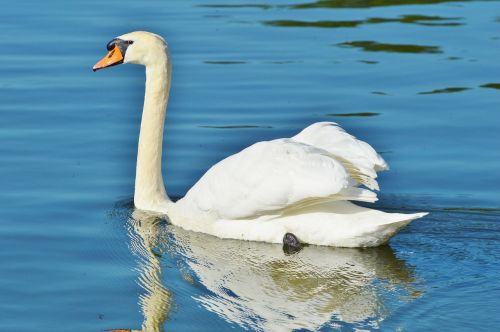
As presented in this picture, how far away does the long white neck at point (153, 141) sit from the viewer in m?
10.7

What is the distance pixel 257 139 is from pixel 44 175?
7.37 feet

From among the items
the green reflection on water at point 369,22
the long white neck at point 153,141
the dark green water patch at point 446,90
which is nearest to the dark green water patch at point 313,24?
the green reflection on water at point 369,22

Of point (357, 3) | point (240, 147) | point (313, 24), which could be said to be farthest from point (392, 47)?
point (240, 147)

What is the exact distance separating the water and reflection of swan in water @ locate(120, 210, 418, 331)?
0.02m

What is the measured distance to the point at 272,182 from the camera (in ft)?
30.6

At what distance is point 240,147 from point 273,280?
3684 mm

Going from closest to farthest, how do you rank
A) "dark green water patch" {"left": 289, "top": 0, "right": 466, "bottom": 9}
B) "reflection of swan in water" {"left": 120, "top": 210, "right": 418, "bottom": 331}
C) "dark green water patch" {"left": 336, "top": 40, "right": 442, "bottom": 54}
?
"reflection of swan in water" {"left": 120, "top": 210, "right": 418, "bottom": 331}, "dark green water patch" {"left": 336, "top": 40, "right": 442, "bottom": 54}, "dark green water patch" {"left": 289, "top": 0, "right": 466, "bottom": 9}

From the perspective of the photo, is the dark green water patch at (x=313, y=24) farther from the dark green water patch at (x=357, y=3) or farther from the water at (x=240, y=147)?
the dark green water patch at (x=357, y=3)

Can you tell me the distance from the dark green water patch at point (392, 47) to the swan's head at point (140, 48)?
550 cm

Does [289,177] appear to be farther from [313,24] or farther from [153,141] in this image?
[313,24]

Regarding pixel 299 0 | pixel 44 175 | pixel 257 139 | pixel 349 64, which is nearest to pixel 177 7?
pixel 299 0

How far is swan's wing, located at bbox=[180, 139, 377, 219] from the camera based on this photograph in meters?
9.02

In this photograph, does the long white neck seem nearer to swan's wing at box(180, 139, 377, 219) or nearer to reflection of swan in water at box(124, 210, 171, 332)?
reflection of swan in water at box(124, 210, 171, 332)

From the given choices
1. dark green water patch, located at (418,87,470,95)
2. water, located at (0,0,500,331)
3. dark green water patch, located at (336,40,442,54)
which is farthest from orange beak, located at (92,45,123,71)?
dark green water patch, located at (336,40,442,54)
